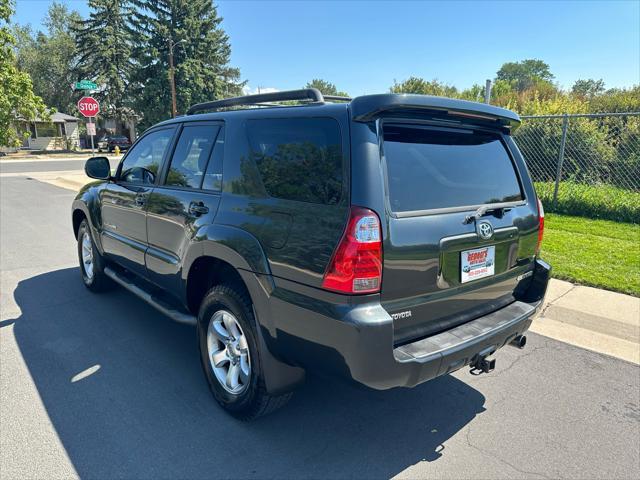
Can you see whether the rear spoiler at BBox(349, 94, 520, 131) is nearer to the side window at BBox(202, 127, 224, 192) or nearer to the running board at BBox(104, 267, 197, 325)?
the side window at BBox(202, 127, 224, 192)

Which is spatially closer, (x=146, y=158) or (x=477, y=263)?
(x=477, y=263)

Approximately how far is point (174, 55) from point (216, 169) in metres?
42.4

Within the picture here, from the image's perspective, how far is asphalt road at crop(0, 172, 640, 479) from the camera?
2480 mm

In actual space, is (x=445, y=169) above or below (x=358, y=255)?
above

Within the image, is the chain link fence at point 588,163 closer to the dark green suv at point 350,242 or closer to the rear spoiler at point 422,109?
the rear spoiler at point 422,109

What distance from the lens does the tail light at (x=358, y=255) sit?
2135 millimetres

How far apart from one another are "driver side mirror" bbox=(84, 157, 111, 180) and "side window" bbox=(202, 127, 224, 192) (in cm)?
187

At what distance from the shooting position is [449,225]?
244cm

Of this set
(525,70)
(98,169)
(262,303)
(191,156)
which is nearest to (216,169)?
(191,156)

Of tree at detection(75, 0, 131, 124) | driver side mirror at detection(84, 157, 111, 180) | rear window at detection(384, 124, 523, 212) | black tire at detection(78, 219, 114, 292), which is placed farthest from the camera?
tree at detection(75, 0, 131, 124)

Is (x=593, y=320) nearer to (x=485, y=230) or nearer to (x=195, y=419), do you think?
(x=485, y=230)

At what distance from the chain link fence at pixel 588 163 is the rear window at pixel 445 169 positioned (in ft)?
20.7

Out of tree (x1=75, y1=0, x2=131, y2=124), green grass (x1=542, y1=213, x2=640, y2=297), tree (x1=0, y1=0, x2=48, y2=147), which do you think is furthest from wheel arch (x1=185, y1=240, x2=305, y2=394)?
tree (x1=75, y1=0, x2=131, y2=124)

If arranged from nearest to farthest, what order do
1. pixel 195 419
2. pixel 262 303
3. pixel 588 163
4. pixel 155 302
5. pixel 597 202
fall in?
pixel 262 303, pixel 195 419, pixel 155 302, pixel 597 202, pixel 588 163
